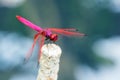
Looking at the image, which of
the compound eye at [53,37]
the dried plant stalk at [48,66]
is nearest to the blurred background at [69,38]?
the compound eye at [53,37]

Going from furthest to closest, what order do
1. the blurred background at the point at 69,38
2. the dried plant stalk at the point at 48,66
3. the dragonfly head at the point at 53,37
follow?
the blurred background at the point at 69,38 < the dragonfly head at the point at 53,37 < the dried plant stalk at the point at 48,66

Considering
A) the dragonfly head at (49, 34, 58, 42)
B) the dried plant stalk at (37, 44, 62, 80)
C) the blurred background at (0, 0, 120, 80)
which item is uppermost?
the blurred background at (0, 0, 120, 80)

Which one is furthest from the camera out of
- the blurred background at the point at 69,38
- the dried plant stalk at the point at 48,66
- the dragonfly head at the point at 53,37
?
the blurred background at the point at 69,38

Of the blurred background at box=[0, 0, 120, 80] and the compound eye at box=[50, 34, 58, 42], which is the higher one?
the blurred background at box=[0, 0, 120, 80]

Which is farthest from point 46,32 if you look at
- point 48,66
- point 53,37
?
point 48,66

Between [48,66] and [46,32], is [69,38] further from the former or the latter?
[48,66]

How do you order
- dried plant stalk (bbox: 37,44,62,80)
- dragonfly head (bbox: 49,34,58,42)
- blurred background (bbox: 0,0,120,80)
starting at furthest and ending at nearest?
blurred background (bbox: 0,0,120,80) < dragonfly head (bbox: 49,34,58,42) < dried plant stalk (bbox: 37,44,62,80)

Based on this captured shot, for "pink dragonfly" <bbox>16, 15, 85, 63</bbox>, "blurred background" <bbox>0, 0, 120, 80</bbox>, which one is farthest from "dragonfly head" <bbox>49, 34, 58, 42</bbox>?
"blurred background" <bbox>0, 0, 120, 80</bbox>

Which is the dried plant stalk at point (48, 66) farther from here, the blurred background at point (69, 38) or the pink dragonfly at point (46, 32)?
the blurred background at point (69, 38)

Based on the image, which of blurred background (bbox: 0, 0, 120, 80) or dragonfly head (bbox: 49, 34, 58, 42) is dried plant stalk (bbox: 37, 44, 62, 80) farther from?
blurred background (bbox: 0, 0, 120, 80)
